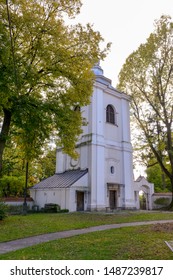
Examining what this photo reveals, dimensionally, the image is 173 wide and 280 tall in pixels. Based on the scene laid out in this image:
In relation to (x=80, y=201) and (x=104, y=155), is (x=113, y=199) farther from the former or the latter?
(x=104, y=155)

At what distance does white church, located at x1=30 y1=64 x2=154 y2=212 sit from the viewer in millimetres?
22266

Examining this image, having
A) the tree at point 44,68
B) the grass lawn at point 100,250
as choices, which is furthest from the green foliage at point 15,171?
the grass lawn at point 100,250

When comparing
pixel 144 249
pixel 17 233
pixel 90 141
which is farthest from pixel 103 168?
pixel 144 249

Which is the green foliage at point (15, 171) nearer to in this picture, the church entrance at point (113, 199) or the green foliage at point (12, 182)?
the green foliage at point (12, 182)

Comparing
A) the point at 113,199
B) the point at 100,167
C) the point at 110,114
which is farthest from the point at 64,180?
the point at 110,114

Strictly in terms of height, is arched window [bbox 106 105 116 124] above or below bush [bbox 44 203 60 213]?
above

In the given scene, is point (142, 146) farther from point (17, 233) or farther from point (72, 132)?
point (17, 233)

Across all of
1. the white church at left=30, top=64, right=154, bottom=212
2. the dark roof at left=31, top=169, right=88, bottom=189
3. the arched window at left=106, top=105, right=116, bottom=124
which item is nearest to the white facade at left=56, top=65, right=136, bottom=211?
the white church at left=30, top=64, right=154, bottom=212

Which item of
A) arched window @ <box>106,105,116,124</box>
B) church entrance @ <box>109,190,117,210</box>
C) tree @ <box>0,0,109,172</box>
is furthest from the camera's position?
arched window @ <box>106,105,116,124</box>

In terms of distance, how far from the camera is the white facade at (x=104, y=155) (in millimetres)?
22578

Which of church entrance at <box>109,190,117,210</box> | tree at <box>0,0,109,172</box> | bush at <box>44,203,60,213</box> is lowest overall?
bush at <box>44,203,60,213</box>

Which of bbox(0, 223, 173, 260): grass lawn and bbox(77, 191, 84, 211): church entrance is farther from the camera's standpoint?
bbox(77, 191, 84, 211): church entrance

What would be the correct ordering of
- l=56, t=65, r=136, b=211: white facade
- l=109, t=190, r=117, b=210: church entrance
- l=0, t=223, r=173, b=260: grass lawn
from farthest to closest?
l=109, t=190, r=117, b=210: church entrance
l=56, t=65, r=136, b=211: white facade
l=0, t=223, r=173, b=260: grass lawn

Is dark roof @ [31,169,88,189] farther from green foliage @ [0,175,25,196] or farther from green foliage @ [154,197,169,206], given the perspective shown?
green foliage @ [154,197,169,206]
